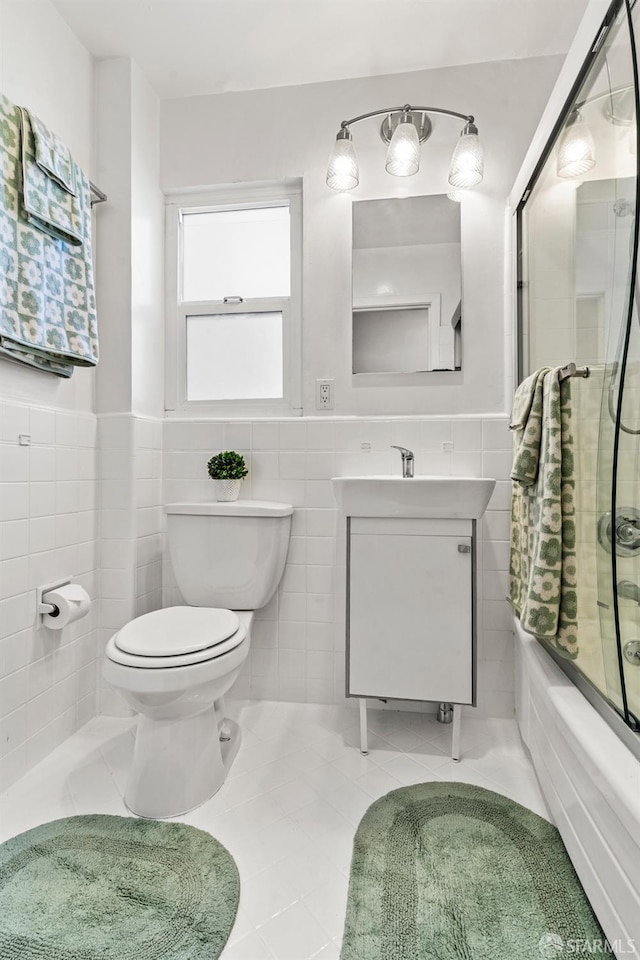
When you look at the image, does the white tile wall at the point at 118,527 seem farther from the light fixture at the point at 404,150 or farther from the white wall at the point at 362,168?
the light fixture at the point at 404,150

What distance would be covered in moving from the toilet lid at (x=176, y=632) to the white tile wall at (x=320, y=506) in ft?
1.43

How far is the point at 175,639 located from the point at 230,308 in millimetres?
1303

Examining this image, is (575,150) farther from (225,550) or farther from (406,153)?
(225,550)

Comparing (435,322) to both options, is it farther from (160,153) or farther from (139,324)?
(160,153)

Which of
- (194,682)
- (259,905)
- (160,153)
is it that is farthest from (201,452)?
(259,905)

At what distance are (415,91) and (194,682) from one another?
213 cm

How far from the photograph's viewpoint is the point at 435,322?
1.79 metres

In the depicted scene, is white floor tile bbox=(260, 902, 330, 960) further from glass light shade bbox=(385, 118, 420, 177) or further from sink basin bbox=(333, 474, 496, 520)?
glass light shade bbox=(385, 118, 420, 177)

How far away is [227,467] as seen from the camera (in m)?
1.78

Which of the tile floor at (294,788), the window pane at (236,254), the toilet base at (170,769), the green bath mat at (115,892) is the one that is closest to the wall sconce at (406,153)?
the window pane at (236,254)

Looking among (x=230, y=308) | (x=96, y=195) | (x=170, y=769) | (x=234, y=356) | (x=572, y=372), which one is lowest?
(x=170, y=769)

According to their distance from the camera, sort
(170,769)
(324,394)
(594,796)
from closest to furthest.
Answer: (594,796), (170,769), (324,394)

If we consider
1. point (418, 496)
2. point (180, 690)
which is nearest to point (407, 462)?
point (418, 496)

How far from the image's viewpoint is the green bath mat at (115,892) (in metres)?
0.88
